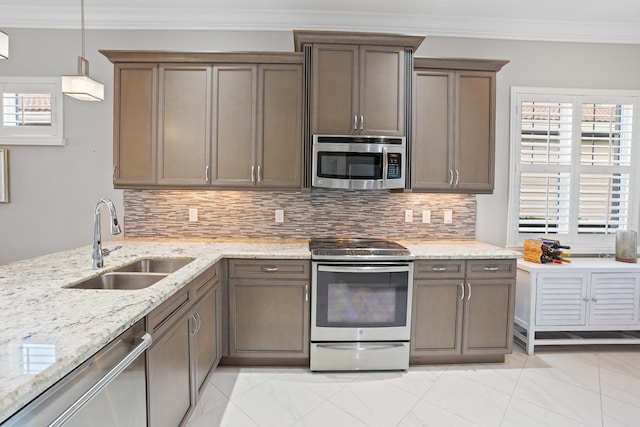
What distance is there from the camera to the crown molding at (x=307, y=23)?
3088 millimetres

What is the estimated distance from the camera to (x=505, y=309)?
2.71m

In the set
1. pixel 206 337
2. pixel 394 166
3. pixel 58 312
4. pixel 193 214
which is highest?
pixel 394 166

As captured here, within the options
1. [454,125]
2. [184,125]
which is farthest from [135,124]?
[454,125]

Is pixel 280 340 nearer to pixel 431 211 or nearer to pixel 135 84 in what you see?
pixel 431 211

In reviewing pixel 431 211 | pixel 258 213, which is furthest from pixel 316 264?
pixel 431 211

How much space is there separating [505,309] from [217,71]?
3.00 metres

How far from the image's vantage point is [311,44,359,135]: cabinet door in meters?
2.76

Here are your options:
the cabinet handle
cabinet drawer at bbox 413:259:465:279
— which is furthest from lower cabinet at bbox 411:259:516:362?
the cabinet handle

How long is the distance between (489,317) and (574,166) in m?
1.82

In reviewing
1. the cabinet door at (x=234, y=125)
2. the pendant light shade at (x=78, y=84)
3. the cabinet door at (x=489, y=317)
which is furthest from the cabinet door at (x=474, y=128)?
the pendant light shade at (x=78, y=84)

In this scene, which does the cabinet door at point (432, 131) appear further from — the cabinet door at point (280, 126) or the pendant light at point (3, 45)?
the pendant light at point (3, 45)

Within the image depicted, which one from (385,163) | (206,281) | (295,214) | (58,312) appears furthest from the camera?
(295,214)

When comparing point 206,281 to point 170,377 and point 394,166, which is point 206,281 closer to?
point 170,377

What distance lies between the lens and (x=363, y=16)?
315cm
